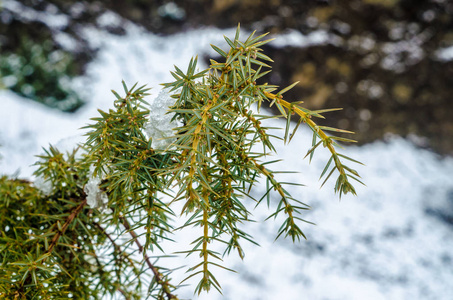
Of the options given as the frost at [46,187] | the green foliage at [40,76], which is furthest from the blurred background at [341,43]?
the frost at [46,187]

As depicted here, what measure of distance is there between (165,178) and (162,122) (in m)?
0.03

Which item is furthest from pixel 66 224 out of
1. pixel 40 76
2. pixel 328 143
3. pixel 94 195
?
pixel 40 76

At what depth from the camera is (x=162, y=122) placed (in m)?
0.21

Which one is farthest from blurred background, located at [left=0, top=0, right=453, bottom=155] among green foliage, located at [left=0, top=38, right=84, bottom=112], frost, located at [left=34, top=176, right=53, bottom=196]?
frost, located at [left=34, top=176, right=53, bottom=196]

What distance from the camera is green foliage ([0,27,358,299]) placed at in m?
0.17

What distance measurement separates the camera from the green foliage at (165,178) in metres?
0.17

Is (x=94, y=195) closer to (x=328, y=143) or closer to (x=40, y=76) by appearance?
(x=328, y=143)

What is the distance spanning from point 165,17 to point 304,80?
0.59 meters

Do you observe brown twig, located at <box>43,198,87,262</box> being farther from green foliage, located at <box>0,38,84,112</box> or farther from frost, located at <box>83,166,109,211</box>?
green foliage, located at <box>0,38,84,112</box>

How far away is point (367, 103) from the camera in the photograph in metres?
1.43

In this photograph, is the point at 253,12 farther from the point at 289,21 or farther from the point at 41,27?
the point at 41,27

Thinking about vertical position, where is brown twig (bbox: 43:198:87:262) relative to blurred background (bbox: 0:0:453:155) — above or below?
below

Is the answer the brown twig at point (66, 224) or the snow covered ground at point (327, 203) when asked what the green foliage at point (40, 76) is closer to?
the snow covered ground at point (327, 203)

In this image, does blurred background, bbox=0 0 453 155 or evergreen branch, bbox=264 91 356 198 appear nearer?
evergreen branch, bbox=264 91 356 198
